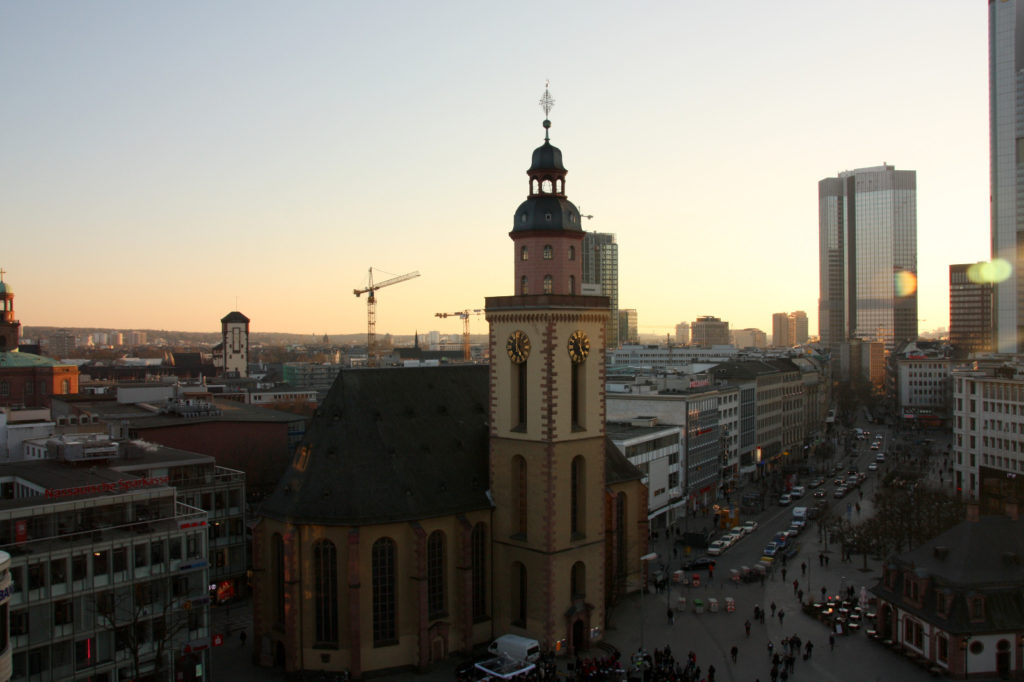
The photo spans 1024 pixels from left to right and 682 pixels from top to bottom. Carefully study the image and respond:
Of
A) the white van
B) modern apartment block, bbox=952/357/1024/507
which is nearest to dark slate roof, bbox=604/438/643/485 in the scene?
the white van

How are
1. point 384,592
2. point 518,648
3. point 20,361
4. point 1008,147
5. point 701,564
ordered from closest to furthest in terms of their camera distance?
point 518,648, point 384,592, point 701,564, point 20,361, point 1008,147

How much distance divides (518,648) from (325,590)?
11465mm

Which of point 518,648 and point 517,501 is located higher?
point 517,501

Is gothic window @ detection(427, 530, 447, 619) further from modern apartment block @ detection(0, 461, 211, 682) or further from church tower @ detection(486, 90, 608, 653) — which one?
modern apartment block @ detection(0, 461, 211, 682)

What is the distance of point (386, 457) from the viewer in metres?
54.1

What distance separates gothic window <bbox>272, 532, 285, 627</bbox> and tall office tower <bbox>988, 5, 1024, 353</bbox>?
183 metres

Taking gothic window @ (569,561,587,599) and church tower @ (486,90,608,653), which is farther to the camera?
gothic window @ (569,561,587,599)

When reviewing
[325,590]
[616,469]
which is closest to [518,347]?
[616,469]

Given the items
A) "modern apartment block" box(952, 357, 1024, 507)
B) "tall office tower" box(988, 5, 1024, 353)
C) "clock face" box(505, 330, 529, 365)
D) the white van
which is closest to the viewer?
the white van

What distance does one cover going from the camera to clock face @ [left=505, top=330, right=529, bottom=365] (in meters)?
54.6

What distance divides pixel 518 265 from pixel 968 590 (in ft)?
105

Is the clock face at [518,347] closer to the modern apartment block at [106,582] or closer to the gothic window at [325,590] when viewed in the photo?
the gothic window at [325,590]

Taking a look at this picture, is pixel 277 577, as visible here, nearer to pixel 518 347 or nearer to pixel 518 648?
pixel 518 648

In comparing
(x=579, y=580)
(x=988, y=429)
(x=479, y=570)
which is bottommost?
(x=579, y=580)
